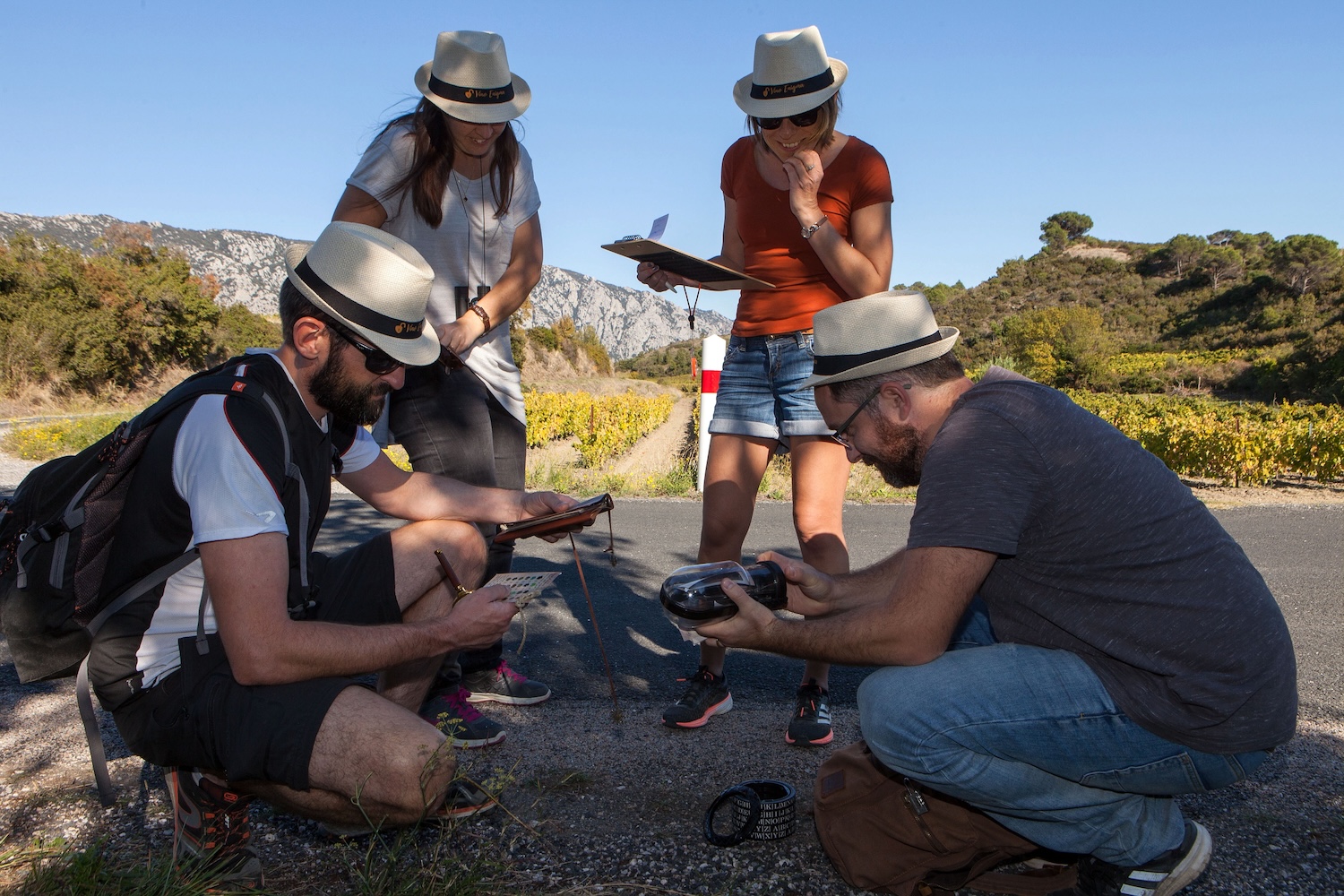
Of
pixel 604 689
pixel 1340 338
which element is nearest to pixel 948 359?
pixel 604 689

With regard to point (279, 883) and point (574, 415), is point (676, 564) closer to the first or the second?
point (279, 883)

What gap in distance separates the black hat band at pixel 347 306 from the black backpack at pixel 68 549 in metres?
0.31

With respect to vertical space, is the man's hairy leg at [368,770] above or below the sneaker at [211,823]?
above

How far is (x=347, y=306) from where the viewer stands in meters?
2.22

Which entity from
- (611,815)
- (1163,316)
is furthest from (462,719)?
(1163,316)

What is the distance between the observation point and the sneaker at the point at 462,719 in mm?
2889

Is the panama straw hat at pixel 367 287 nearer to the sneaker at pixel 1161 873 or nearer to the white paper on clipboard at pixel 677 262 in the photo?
the white paper on clipboard at pixel 677 262

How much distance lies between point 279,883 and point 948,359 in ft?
6.83

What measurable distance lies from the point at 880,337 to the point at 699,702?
1579 mm

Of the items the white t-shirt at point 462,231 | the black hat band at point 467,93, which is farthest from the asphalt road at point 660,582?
the black hat band at point 467,93

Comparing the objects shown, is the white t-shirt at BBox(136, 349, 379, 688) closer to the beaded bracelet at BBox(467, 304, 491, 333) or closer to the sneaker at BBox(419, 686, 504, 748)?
the sneaker at BBox(419, 686, 504, 748)

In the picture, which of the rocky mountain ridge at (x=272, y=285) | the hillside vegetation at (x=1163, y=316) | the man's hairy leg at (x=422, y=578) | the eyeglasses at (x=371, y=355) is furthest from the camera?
the rocky mountain ridge at (x=272, y=285)

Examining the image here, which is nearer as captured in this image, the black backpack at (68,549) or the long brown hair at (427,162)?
the black backpack at (68,549)

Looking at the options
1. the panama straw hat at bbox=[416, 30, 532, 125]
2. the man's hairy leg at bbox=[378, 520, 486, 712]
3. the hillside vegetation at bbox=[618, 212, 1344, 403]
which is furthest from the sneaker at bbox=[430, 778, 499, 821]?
the hillside vegetation at bbox=[618, 212, 1344, 403]
